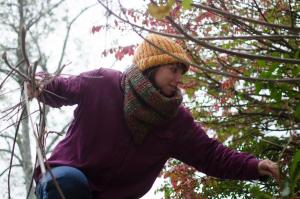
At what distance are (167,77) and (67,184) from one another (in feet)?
2.45

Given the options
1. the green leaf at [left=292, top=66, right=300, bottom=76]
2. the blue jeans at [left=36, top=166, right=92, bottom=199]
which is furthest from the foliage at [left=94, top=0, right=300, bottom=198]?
the blue jeans at [left=36, top=166, right=92, bottom=199]

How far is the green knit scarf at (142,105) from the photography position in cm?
232

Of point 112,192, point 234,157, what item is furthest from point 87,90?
point 234,157

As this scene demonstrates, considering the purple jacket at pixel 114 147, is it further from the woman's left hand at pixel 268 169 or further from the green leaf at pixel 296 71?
the green leaf at pixel 296 71

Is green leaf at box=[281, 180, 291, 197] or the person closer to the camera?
green leaf at box=[281, 180, 291, 197]

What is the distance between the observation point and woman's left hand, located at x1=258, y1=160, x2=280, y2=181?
2166 mm

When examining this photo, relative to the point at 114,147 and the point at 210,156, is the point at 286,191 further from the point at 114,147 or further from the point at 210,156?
the point at 114,147

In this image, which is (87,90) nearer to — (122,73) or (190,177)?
(122,73)

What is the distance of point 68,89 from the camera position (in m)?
2.29

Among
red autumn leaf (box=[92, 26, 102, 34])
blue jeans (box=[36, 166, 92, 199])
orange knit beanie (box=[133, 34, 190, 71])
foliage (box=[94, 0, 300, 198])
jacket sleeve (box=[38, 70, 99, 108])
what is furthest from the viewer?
red autumn leaf (box=[92, 26, 102, 34])

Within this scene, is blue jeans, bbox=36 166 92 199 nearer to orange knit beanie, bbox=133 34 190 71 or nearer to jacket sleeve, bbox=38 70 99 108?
jacket sleeve, bbox=38 70 99 108

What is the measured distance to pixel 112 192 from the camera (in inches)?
93.0

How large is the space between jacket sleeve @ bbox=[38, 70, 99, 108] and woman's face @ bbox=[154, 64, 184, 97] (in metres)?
0.35

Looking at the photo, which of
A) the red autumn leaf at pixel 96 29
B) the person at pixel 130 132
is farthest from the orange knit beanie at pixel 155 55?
the red autumn leaf at pixel 96 29
